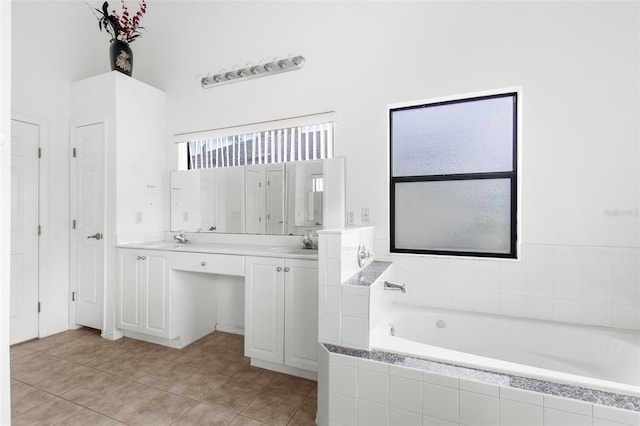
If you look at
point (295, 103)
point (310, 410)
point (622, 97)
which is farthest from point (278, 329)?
point (622, 97)

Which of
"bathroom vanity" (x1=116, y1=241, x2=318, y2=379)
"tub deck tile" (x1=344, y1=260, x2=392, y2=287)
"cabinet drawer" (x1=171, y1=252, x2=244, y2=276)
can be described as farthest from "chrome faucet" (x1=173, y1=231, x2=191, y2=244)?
"tub deck tile" (x1=344, y1=260, x2=392, y2=287)

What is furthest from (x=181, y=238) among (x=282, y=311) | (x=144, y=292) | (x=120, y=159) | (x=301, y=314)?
(x=301, y=314)

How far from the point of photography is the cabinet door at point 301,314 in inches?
81.8

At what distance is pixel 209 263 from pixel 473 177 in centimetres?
213

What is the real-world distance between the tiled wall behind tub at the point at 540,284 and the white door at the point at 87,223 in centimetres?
276

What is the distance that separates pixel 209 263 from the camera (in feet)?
8.11

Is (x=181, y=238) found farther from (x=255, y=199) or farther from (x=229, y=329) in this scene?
(x=229, y=329)

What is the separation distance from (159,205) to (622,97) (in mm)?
3833

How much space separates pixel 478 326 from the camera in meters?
2.04

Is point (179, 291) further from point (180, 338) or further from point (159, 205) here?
point (159, 205)

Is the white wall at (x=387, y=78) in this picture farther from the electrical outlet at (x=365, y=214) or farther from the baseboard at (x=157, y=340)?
the baseboard at (x=157, y=340)

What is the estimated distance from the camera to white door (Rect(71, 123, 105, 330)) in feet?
9.61
